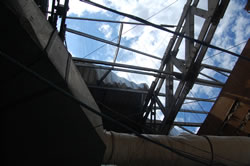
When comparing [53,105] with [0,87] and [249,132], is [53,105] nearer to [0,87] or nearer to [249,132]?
[0,87]

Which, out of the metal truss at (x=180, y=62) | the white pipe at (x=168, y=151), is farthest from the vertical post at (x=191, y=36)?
the white pipe at (x=168, y=151)

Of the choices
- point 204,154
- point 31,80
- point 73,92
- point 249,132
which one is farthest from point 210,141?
point 31,80

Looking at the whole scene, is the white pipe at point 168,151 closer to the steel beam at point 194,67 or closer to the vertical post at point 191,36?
the steel beam at point 194,67

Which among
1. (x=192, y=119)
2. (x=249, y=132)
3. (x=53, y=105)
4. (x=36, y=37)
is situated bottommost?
(x=192, y=119)

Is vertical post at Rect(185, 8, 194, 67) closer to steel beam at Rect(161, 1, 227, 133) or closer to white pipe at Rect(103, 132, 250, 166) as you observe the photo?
steel beam at Rect(161, 1, 227, 133)

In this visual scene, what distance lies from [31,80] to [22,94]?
0.20m

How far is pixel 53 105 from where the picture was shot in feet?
6.33

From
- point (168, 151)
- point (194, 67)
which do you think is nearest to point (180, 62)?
point (194, 67)

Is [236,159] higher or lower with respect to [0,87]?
lower

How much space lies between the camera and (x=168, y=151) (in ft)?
9.83

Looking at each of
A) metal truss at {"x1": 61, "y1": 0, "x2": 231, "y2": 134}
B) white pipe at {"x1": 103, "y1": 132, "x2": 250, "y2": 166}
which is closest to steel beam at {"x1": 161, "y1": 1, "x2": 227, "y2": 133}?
metal truss at {"x1": 61, "y1": 0, "x2": 231, "y2": 134}

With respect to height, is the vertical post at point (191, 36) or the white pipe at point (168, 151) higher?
the vertical post at point (191, 36)

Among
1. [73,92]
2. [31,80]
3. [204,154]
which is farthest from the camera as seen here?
[204,154]

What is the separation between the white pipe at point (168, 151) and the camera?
285 centimetres
